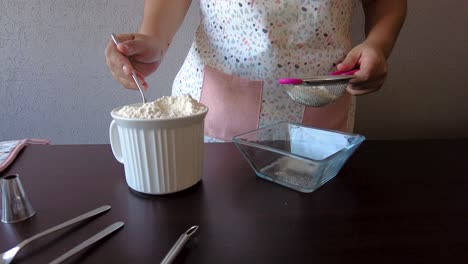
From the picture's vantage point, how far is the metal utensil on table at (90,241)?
24cm

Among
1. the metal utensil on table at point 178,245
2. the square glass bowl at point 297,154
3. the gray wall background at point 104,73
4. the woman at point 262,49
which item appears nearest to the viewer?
the metal utensil on table at point 178,245

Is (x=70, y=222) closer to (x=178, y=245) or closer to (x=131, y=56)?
(x=178, y=245)

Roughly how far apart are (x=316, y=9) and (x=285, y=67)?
10 centimetres

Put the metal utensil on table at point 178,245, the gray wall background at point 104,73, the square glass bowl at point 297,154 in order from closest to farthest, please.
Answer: the metal utensil on table at point 178,245, the square glass bowl at point 297,154, the gray wall background at point 104,73

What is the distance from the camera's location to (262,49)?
0.50 metres

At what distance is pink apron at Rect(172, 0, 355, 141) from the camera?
0.49m

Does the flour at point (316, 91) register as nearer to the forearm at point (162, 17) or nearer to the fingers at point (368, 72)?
the fingers at point (368, 72)

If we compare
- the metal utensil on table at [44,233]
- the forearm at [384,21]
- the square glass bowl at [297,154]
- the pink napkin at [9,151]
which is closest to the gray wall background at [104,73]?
the forearm at [384,21]

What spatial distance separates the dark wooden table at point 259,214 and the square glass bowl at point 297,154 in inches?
0.5

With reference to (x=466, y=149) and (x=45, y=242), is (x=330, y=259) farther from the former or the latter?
(x=466, y=149)

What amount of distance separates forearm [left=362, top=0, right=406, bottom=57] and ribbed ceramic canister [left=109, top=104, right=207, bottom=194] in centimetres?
33

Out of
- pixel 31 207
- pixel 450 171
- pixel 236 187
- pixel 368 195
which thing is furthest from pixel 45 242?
pixel 450 171

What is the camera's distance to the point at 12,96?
2.54ft

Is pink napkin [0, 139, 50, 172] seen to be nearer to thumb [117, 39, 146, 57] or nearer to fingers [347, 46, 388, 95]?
thumb [117, 39, 146, 57]
